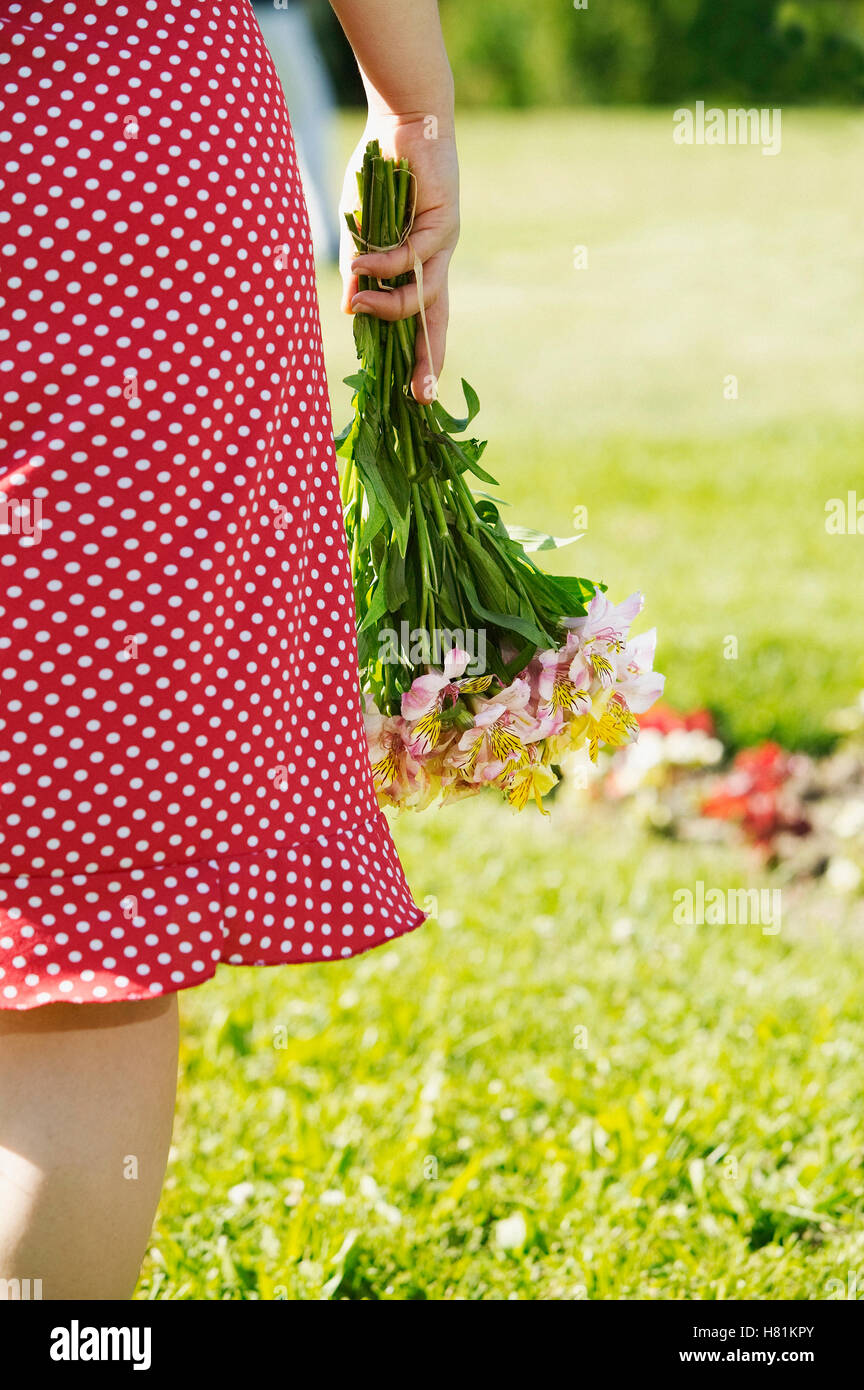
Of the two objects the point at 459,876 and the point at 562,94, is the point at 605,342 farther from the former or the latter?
the point at 562,94

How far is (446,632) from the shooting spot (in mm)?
1569

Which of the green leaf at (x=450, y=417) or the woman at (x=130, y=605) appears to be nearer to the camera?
the woman at (x=130, y=605)

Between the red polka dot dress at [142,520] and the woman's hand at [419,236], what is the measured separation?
0.24 metres

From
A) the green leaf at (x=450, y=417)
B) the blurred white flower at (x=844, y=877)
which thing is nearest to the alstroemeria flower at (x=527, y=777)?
the green leaf at (x=450, y=417)

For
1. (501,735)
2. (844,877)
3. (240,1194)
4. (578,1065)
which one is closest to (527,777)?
(501,735)

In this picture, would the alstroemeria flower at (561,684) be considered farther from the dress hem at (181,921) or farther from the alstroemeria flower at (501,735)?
the dress hem at (181,921)

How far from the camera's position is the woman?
1112 mm

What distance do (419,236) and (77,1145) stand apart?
2.86 ft

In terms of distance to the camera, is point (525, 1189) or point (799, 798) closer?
point (525, 1189)

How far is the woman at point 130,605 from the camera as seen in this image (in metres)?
1.11

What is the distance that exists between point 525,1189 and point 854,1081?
554 millimetres
